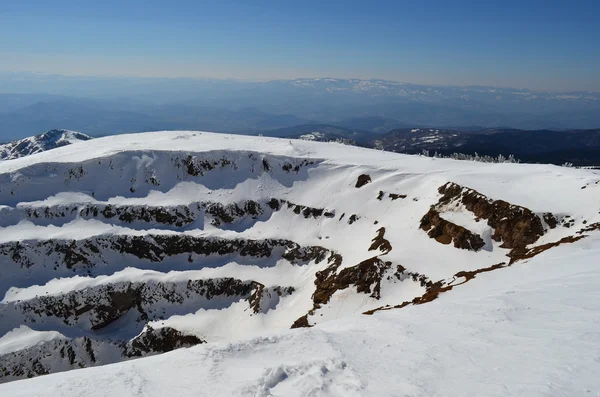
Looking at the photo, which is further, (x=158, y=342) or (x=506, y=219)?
(x=158, y=342)

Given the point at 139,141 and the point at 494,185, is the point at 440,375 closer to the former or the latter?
the point at 494,185

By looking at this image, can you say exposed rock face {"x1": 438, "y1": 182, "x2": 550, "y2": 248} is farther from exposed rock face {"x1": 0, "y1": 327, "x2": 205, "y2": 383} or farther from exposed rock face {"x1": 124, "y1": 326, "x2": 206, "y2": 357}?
exposed rock face {"x1": 124, "y1": 326, "x2": 206, "y2": 357}

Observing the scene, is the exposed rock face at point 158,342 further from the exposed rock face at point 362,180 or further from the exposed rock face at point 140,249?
the exposed rock face at point 362,180

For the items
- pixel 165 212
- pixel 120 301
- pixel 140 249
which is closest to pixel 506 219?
pixel 165 212

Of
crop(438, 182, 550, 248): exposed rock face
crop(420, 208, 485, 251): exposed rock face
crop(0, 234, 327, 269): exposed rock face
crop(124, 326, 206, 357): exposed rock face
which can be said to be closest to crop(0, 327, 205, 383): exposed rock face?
crop(124, 326, 206, 357): exposed rock face

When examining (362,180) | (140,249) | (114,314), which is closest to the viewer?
(114,314)

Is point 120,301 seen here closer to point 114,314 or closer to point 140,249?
point 114,314
